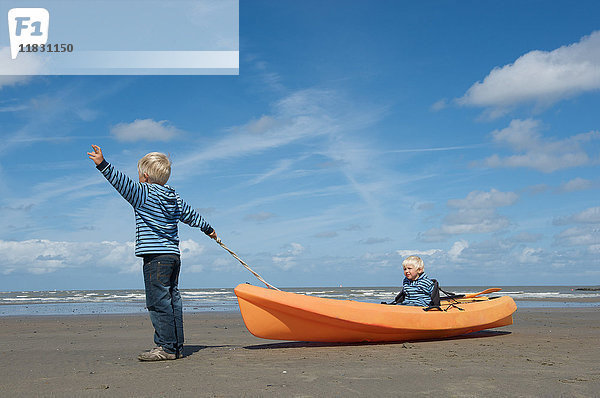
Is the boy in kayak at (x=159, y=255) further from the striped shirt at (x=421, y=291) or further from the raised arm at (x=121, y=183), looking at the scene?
the striped shirt at (x=421, y=291)

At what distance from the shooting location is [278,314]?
5578mm

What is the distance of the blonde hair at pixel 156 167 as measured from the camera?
201 inches

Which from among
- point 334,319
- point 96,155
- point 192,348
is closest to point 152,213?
point 96,155

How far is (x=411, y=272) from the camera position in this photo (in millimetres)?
6625

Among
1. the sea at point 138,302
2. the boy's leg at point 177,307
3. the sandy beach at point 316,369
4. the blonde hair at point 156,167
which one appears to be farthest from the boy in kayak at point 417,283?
the sea at point 138,302

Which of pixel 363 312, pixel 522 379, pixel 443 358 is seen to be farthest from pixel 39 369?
pixel 522 379

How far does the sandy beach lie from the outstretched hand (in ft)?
5.85

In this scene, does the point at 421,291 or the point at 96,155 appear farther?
the point at 421,291

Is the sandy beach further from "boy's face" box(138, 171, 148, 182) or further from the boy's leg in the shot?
"boy's face" box(138, 171, 148, 182)

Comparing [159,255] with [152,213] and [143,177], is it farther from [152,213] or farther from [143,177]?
[143,177]

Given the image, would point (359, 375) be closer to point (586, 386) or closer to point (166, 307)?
point (586, 386)

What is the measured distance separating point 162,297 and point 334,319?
1.94 metres

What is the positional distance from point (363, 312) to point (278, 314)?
39.3 inches

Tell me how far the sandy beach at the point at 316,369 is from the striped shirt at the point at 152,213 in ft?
3.58
